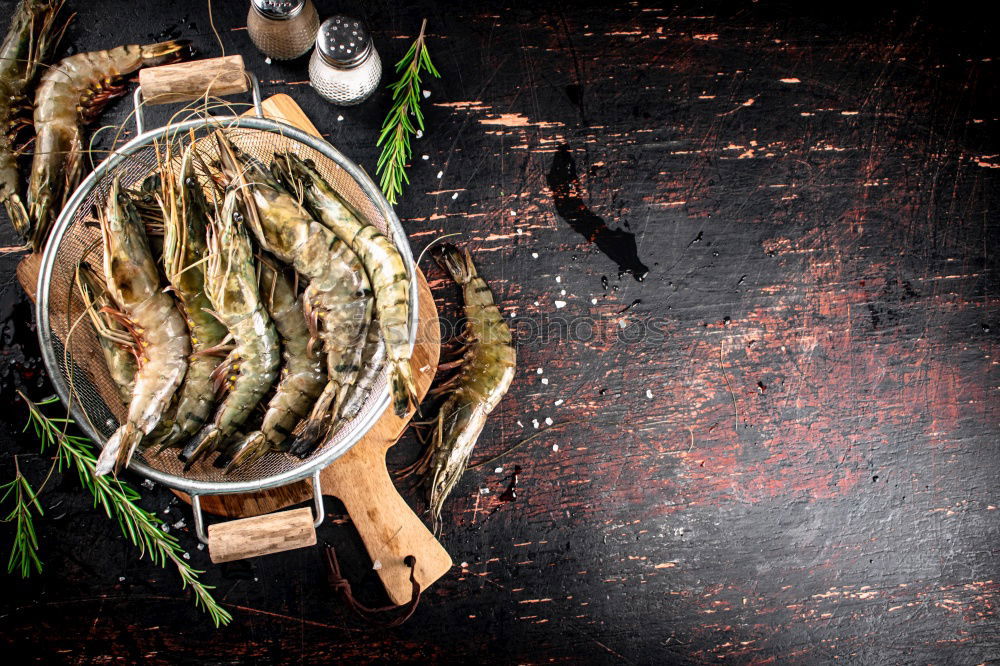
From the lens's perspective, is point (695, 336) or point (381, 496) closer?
point (381, 496)

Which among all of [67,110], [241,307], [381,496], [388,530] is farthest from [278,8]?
[388,530]

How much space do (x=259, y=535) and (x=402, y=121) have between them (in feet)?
5.33

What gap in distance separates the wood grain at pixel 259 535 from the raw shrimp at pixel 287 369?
21cm

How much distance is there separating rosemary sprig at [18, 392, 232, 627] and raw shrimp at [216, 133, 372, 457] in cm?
77

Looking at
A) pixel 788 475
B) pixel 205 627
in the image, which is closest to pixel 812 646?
pixel 788 475

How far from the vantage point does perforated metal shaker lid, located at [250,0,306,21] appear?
92.6 inches

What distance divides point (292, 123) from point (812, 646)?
3.02m

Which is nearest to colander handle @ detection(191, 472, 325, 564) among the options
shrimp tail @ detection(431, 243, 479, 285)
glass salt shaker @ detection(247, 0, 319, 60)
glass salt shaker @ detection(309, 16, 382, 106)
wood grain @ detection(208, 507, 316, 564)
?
wood grain @ detection(208, 507, 316, 564)

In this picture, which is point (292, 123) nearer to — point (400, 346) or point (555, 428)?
point (400, 346)

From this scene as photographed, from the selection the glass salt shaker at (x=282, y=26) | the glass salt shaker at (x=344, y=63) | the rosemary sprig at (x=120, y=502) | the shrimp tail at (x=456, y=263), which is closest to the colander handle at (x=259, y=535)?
the rosemary sprig at (x=120, y=502)

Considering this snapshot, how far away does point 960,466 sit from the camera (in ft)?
9.18

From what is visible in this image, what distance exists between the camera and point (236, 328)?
2.13 meters

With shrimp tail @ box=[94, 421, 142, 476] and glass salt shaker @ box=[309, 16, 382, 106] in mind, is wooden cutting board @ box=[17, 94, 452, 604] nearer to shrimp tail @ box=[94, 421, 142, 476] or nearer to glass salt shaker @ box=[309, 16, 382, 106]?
glass salt shaker @ box=[309, 16, 382, 106]

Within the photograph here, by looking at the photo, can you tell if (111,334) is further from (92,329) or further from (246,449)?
(246,449)
